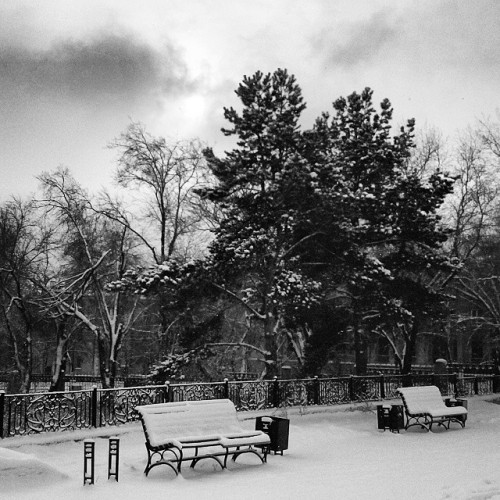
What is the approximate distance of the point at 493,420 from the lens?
18.9 meters

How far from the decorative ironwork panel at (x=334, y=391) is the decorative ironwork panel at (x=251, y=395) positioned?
7.65 feet

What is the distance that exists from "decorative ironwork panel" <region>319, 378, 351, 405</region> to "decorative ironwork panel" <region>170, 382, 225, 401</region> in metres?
4.24

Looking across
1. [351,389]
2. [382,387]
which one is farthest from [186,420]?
[382,387]

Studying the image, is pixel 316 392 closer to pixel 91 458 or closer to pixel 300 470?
pixel 300 470

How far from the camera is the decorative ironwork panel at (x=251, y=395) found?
1803cm

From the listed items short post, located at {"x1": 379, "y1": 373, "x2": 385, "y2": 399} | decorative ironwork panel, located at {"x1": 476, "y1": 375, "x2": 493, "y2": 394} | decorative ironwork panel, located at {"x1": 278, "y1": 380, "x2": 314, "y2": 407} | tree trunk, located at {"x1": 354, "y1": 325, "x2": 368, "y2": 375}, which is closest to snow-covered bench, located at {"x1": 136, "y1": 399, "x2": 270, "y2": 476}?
decorative ironwork panel, located at {"x1": 278, "y1": 380, "x2": 314, "y2": 407}

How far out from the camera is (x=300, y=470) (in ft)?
35.5

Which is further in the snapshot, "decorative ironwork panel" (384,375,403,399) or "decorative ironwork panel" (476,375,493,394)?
"decorative ironwork panel" (476,375,493,394)

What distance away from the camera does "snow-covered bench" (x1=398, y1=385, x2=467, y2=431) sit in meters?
16.2

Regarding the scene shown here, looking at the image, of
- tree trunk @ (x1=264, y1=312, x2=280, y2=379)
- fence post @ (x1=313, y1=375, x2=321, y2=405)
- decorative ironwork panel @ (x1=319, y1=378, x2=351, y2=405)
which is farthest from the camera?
tree trunk @ (x1=264, y1=312, x2=280, y2=379)

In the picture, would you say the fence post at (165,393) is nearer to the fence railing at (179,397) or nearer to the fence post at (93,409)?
the fence railing at (179,397)

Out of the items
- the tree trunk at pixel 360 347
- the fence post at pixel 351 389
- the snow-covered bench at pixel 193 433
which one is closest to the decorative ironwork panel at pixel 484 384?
the tree trunk at pixel 360 347

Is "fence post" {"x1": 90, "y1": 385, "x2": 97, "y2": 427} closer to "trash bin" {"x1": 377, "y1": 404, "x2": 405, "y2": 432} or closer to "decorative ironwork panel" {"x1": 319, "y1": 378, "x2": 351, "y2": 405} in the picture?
"trash bin" {"x1": 377, "y1": 404, "x2": 405, "y2": 432}

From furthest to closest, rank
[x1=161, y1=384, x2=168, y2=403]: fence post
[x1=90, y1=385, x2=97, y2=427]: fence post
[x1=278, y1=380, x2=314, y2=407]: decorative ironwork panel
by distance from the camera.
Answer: [x1=278, y1=380, x2=314, y2=407]: decorative ironwork panel
[x1=161, y1=384, x2=168, y2=403]: fence post
[x1=90, y1=385, x2=97, y2=427]: fence post
